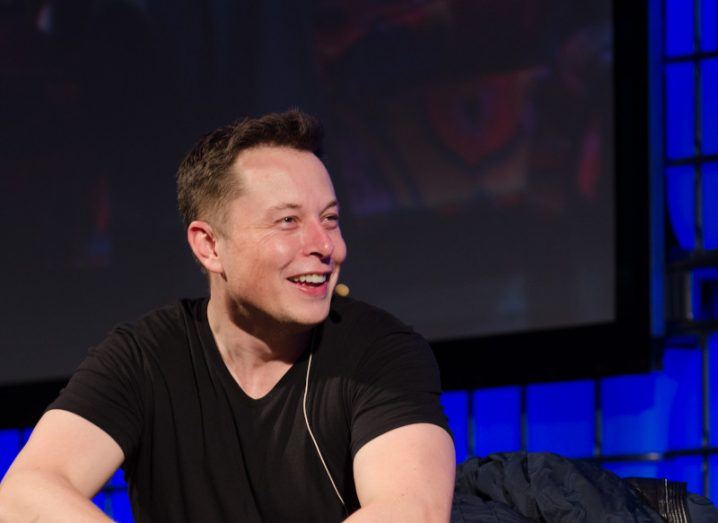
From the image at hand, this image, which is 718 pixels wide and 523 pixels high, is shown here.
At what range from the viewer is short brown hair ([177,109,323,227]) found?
209 centimetres

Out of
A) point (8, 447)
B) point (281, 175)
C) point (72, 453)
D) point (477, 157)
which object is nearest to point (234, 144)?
point (281, 175)

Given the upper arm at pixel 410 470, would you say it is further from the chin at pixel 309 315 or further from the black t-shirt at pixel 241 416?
the chin at pixel 309 315

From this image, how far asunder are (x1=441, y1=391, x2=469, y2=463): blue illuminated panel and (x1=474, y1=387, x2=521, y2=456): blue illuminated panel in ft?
0.11

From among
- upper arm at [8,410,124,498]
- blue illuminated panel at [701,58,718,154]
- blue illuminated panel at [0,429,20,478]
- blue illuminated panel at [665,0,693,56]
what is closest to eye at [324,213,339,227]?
upper arm at [8,410,124,498]

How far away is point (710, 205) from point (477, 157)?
2.43ft

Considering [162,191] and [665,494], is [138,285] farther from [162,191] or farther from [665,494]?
[665,494]

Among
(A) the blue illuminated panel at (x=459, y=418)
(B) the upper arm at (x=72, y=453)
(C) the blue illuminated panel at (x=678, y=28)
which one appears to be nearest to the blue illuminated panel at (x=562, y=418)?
(A) the blue illuminated panel at (x=459, y=418)

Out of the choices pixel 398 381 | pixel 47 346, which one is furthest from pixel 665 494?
pixel 47 346

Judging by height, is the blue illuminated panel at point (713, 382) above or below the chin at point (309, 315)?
below

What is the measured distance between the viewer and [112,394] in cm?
202

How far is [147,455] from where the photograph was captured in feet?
6.79

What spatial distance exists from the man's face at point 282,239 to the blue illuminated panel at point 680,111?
195 centimetres

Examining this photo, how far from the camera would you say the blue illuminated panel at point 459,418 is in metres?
3.95

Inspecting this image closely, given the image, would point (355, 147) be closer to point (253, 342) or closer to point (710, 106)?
point (710, 106)
